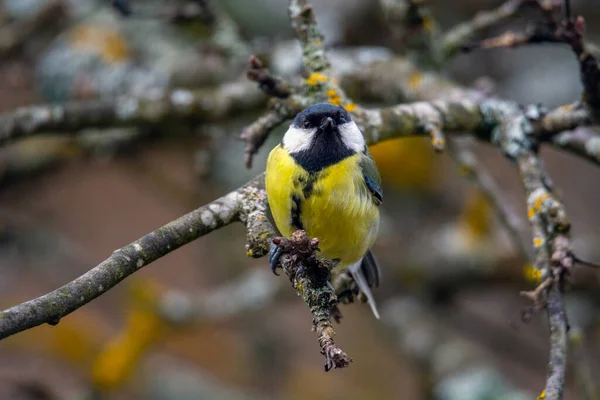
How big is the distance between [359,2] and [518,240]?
2314mm

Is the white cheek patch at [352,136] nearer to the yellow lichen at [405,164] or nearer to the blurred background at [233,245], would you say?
the blurred background at [233,245]

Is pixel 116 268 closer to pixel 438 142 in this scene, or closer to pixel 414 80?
pixel 438 142

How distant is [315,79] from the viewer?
7.41 ft

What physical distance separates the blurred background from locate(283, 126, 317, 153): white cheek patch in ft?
2.46

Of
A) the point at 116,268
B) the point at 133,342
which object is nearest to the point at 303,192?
the point at 116,268

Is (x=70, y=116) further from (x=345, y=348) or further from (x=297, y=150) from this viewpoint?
(x=345, y=348)

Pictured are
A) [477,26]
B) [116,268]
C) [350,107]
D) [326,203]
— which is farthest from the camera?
[477,26]

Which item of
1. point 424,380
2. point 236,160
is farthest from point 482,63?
point 424,380

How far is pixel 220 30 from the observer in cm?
310

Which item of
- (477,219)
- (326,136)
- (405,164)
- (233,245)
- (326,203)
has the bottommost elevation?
(326,203)

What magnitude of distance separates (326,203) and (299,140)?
0.26 metres

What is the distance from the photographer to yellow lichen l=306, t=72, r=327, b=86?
2.26 metres

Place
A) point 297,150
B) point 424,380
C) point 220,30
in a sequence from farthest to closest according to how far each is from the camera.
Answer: point 424,380, point 220,30, point 297,150

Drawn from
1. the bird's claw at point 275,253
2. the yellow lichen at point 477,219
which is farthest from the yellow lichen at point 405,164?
the bird's claw at point 275,253
